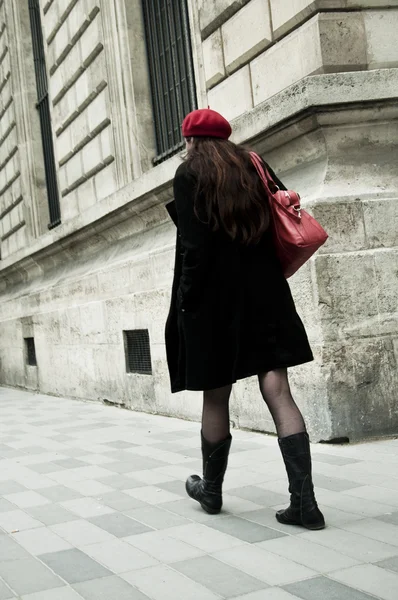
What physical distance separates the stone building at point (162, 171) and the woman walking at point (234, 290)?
1719mm

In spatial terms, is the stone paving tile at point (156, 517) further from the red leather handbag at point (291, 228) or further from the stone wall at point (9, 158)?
the stone wall at point (9, 158)

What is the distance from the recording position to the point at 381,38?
5727mm

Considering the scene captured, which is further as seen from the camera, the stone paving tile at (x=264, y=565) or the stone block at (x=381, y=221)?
the stone block at (x=381, y=221)

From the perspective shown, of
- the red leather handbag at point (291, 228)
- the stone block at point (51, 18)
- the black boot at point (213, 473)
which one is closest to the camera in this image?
the red leather handbag at point (291, 228)

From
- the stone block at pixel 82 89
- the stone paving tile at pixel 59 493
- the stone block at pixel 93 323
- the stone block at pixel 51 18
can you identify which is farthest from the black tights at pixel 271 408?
the stone block at pixel 51 18

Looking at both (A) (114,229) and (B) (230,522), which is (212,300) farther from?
(A) (114,229)

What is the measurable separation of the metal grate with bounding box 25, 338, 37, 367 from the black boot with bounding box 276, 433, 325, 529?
356 inches

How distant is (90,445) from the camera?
20.7 ft

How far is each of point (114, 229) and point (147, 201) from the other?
3.89 feet

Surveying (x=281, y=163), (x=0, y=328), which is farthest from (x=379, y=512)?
(x=0, y=328)

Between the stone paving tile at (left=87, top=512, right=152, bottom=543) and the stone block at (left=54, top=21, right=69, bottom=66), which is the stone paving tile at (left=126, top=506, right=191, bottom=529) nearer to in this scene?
the stone paving tile at (left=87, top=512, right=152, bottom=543)

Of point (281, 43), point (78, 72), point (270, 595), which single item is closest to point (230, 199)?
point (270, 595)

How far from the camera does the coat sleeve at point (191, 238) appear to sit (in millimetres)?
3596

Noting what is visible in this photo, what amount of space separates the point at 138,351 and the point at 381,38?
12.8 feet
